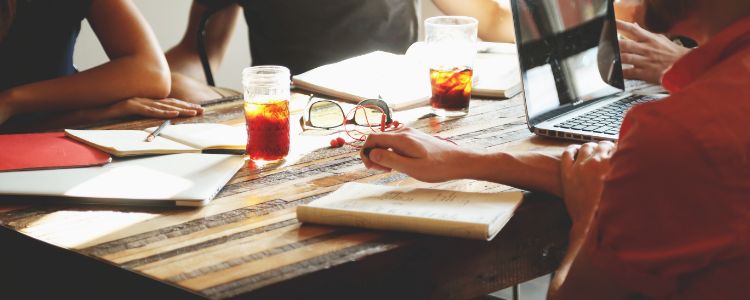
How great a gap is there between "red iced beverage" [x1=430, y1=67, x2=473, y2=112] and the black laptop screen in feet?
0.49

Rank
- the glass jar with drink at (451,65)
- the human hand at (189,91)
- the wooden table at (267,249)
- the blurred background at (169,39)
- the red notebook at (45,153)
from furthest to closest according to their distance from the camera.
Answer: the blurred background at (169,39), the human hand at (189,91), the glass jar with drink at (451,65), the red notebook at (45,153), the wooden table at (267,249)

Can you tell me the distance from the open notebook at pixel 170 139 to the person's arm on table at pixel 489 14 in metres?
1.04

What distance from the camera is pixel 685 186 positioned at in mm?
856

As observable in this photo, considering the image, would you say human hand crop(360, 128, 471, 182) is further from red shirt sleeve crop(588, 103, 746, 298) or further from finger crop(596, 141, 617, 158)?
red shirt sleeve crop(588, 103, 746, 298)

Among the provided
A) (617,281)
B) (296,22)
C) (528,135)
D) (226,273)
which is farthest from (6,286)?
(296,22)

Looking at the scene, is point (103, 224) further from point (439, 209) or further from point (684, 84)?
point (684, 84)

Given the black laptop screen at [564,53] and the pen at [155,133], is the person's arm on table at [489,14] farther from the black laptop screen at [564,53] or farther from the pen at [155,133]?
the pen at [155,133]

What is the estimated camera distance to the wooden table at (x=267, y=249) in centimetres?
104

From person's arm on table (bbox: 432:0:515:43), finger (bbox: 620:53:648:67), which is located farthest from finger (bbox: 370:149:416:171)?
person's arm on table (bbox: 432:0:515:43)

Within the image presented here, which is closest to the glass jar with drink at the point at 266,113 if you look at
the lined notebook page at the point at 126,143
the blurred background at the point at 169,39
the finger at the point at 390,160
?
the lined notebook page at the point at 126,143

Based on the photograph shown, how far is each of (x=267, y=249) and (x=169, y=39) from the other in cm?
267

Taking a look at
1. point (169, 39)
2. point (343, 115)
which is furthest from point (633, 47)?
point (169, 39)

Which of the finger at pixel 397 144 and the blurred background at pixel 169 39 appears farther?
the blurred background at pixel 169 39

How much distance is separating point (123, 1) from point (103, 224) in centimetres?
109
